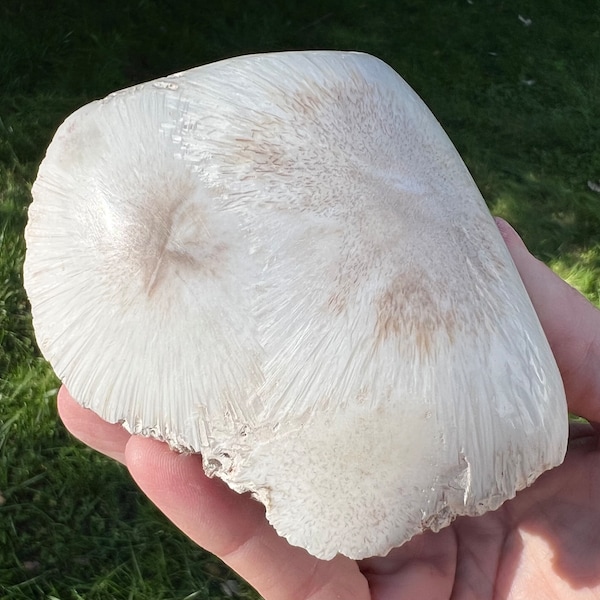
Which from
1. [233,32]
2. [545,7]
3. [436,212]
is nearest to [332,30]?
[233,32]

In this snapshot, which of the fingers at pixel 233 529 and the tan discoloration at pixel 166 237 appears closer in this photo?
the tan discoloration at pixel 166 237

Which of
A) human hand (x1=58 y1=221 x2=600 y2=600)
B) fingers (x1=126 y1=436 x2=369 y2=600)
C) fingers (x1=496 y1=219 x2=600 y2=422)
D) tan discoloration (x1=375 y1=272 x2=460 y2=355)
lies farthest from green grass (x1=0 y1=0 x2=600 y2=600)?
tan discoloration (x1=375 y1=272 x2=460 y2=355)

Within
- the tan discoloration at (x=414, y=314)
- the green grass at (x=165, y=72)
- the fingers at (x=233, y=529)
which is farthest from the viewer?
the green grass at (x=165, y=72)

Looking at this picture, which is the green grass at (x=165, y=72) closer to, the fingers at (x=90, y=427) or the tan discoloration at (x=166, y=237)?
the fingers at (x=90, y=427)

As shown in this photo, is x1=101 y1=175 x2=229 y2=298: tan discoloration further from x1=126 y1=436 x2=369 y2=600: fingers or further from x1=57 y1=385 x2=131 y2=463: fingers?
x1=57 y1=385 x2=131 y2=463: fingers

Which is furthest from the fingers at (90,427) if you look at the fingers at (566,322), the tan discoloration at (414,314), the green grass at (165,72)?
the fingers at (566,322)

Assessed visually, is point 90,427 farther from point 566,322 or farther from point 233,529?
point 566,322

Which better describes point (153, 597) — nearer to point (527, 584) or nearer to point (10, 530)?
point (10, 530)
